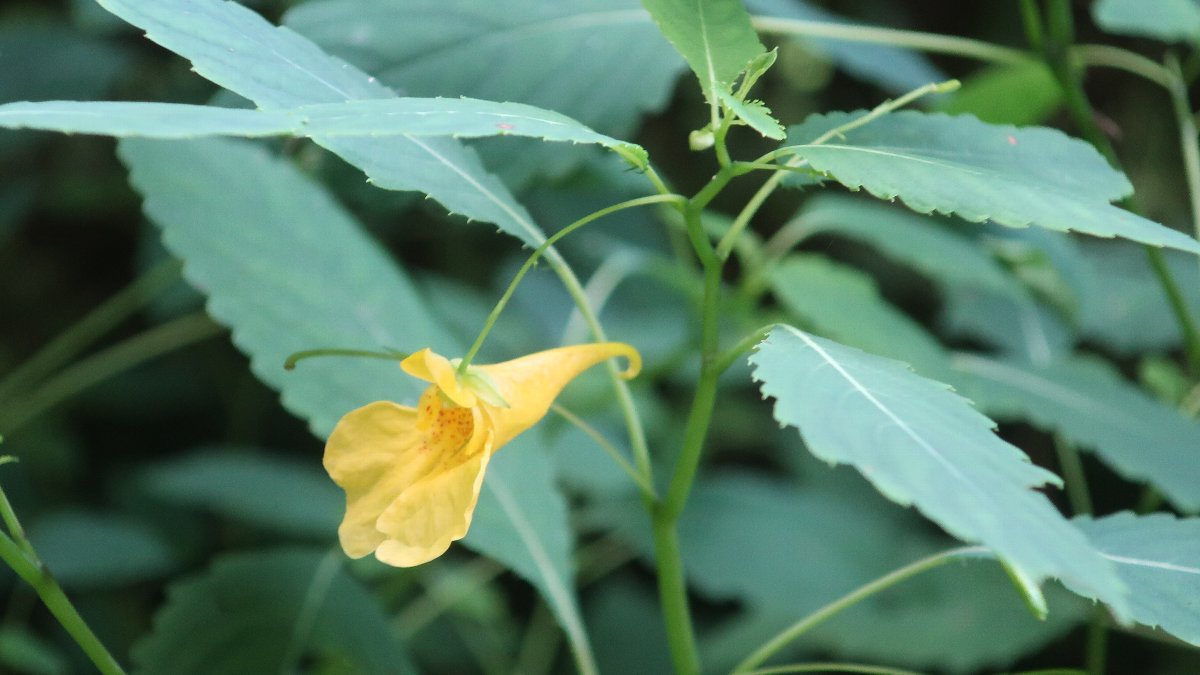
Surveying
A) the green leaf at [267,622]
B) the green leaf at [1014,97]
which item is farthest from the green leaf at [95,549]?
the green leaf at [1014,97]

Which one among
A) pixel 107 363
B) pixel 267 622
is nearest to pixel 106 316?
pixel 107 363

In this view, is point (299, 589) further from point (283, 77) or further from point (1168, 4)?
point (1168, 4)

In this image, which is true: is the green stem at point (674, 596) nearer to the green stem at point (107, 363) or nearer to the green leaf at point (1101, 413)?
the green leaf at point (1101, 413)

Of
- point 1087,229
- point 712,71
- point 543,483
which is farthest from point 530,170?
point 1087,229

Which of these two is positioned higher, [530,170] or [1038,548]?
[530,170]

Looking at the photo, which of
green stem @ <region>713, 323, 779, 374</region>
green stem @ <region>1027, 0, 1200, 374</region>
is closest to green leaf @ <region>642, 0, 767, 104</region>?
green stem @ <region>713, 323, 779, 374</region>

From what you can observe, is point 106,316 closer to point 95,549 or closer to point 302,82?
point 95,549

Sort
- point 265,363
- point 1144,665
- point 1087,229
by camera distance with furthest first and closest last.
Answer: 1. point 1144,665
2. point 265,363
3. point 1087,229
